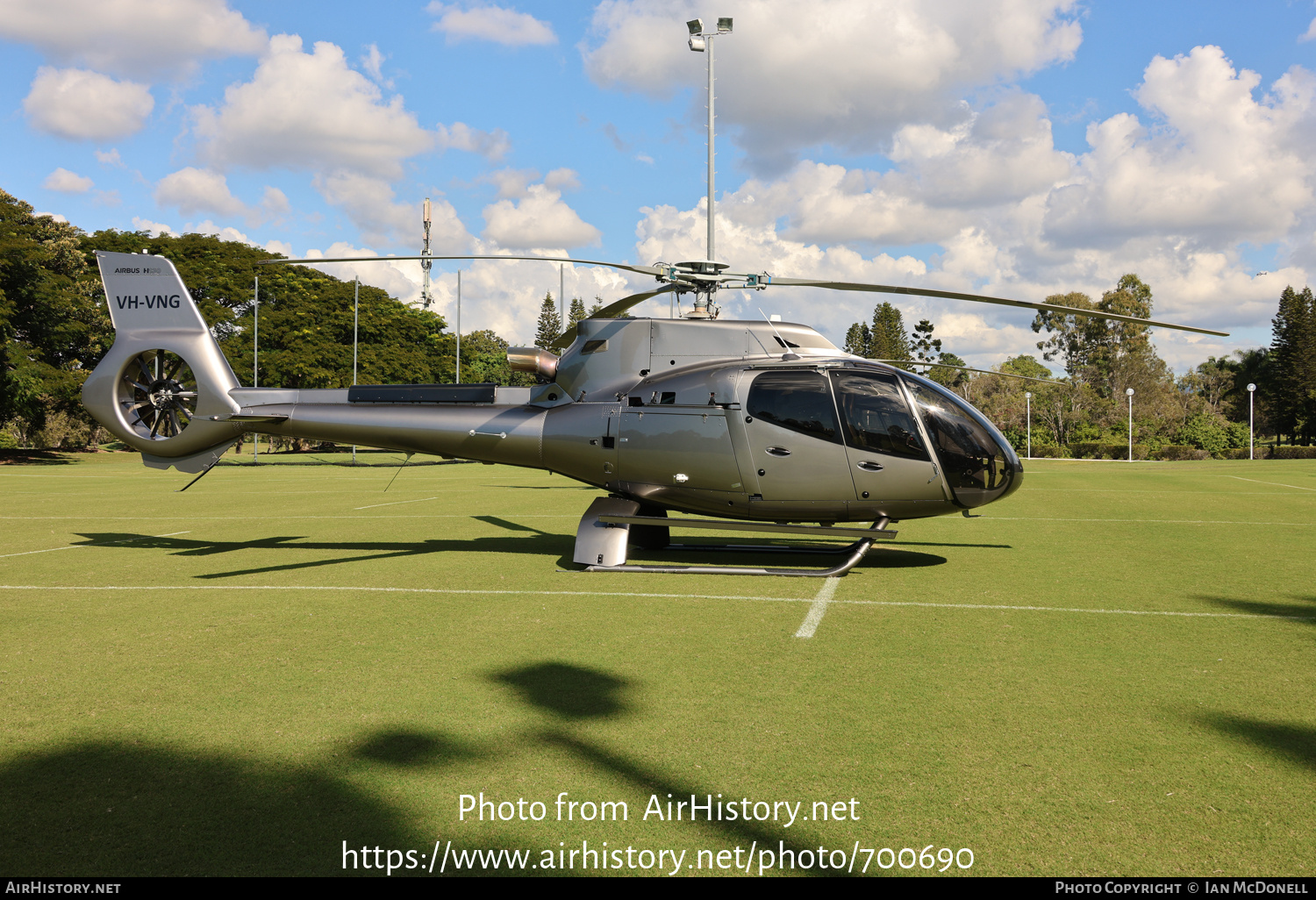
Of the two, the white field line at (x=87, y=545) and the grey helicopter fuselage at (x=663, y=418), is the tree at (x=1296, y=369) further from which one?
the white field line at (x=87, y=545)

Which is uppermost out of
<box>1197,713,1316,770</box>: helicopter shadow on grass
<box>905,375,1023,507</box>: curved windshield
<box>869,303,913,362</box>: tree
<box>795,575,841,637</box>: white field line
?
<box>869,303,913,362</box>: tree

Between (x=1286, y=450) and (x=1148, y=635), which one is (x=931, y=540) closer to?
(x=1148, y=635)

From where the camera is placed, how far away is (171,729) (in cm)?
437

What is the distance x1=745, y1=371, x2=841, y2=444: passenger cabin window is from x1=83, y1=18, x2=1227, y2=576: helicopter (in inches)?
0.6

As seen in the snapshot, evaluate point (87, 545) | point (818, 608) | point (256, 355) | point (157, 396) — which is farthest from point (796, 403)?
point (256, 355)

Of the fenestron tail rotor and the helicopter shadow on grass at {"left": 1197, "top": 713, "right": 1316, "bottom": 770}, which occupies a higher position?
the fenestron tail rotor

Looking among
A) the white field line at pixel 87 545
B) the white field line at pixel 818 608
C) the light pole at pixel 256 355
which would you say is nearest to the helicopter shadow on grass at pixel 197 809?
the white field line at pixel 818 608

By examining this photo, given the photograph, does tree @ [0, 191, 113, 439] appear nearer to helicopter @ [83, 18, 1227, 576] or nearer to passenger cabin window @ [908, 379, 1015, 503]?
helicopter @ [83, 18, 1227, 576]

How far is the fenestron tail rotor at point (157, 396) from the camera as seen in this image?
36.0 ft

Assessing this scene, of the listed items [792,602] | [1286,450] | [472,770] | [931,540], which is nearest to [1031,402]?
[1286,450]

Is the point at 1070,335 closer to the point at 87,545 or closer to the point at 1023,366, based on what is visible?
the point at 1023,366

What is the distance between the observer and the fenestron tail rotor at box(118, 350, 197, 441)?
432 inches

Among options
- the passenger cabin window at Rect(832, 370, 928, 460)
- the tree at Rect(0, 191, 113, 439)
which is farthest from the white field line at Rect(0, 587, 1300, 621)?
the tree at Rect(0, 191, 113, 439)

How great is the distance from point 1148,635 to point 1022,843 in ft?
12.8
